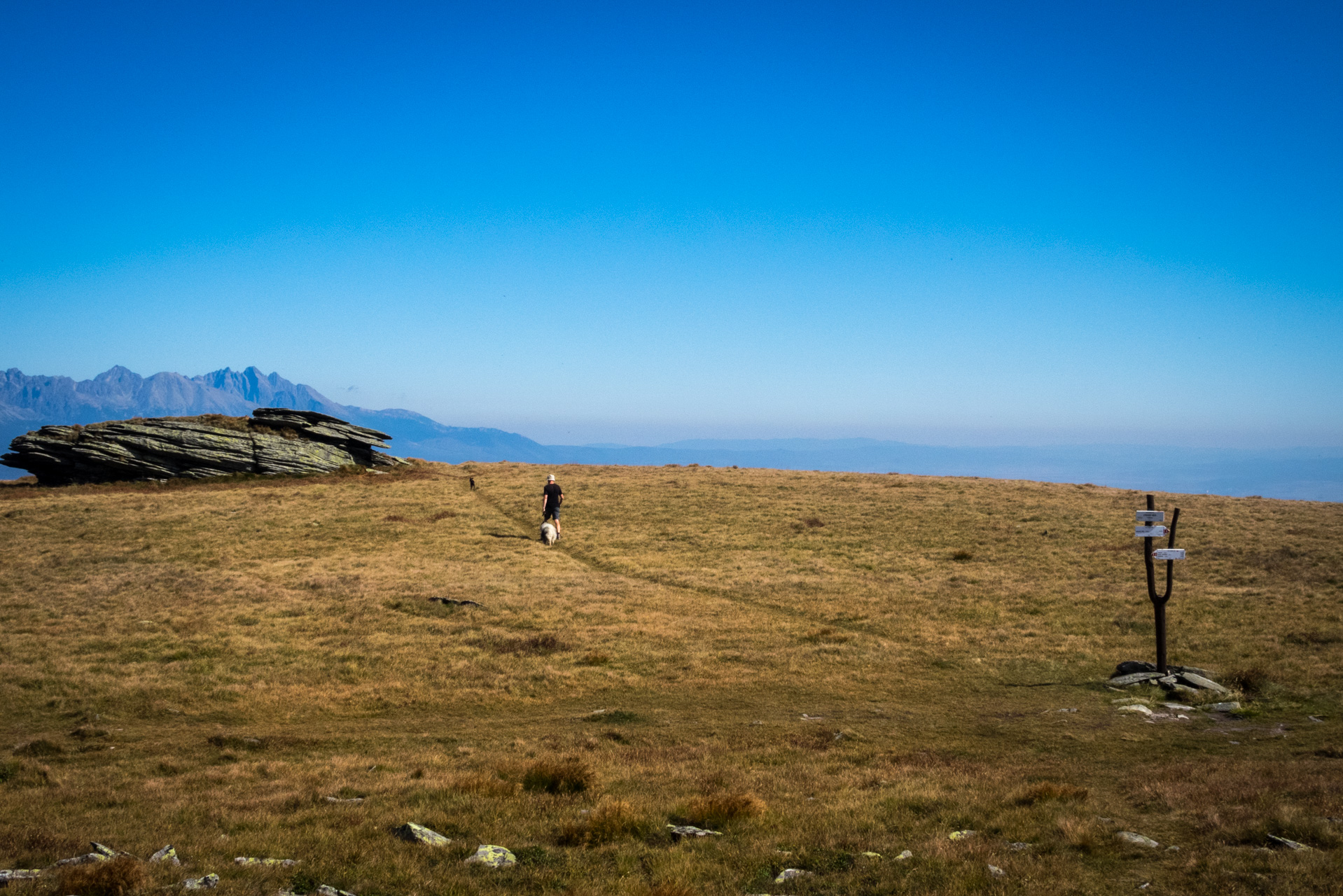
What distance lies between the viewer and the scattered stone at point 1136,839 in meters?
8.91

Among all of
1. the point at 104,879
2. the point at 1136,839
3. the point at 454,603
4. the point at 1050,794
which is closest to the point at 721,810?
the point at 1050,794

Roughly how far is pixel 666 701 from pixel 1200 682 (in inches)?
504

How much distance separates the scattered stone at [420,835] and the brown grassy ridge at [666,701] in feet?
0.91

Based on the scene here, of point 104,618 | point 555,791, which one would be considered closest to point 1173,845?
point 555,791

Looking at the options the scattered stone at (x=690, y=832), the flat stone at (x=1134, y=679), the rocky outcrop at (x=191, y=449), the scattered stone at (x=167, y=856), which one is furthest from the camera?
the rocky outcrop at (x=191, y=449)

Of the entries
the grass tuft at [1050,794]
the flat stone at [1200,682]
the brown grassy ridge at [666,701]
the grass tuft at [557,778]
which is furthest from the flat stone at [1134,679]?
the grass tuft at [557,778]

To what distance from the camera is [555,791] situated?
1187cm

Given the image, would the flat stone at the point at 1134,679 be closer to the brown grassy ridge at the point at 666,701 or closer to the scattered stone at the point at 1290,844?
the brown grassy ridge at the point at 666,701

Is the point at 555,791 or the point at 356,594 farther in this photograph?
the point at 356,594

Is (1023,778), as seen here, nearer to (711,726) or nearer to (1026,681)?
(711,726)

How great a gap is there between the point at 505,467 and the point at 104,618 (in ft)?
148

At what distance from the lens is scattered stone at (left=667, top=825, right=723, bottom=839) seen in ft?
32.1

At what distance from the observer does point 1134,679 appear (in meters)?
18.4

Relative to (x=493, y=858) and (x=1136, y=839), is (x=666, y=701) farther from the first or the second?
(x=1136, y=839)
